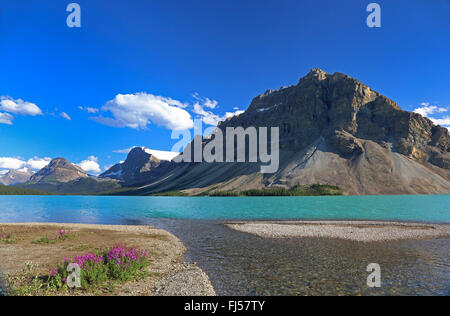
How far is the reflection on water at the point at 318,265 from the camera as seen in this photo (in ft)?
46.0

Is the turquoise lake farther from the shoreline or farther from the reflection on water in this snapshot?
the shoreline

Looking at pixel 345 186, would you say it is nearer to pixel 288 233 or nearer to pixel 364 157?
pixel 364 157

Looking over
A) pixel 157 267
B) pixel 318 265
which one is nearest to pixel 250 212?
pixel 318 265

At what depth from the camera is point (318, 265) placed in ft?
60.0

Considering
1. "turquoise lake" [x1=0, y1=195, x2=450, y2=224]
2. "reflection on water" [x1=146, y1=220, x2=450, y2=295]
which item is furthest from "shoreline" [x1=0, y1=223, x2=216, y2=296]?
"turquoise lake" [x1=0, y1=195, x2=450, y2=224]

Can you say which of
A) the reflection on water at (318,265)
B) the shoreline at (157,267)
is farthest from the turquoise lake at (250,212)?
the shoreline at (157,267)

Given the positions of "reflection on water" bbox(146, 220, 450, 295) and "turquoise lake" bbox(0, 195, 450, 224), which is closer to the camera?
"reflection on water" bbox(146, 220, 450, 295)

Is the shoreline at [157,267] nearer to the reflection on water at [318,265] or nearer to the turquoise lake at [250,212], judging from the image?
the reflection on water at [318,265]

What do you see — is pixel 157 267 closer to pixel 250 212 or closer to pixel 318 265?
pixel 318 265

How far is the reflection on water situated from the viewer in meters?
14.0

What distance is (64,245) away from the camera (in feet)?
78.0
